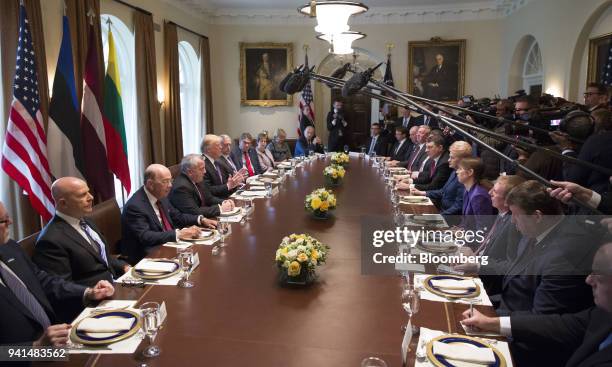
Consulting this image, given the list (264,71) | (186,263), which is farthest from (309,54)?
(186,263)

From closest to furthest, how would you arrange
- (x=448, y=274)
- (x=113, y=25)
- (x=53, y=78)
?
(x=448, y=274), (x=53, y=78), (x=113, y=25)

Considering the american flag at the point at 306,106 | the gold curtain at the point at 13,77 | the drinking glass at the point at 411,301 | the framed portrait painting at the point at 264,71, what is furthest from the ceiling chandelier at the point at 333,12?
the framed portrait painting at the point at 264,71

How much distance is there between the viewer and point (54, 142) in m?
5.34

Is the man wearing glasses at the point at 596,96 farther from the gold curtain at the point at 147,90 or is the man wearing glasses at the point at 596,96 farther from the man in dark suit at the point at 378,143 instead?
the gold curtain at the point at 147,90

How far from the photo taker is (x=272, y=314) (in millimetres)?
2109

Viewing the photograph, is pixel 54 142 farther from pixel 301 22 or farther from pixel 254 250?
pixel 301 22

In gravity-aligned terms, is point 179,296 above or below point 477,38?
below

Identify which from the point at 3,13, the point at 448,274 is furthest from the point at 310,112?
the point at 448,274

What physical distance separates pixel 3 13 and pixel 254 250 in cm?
397

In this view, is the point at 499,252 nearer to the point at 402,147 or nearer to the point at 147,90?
the point at 402,147

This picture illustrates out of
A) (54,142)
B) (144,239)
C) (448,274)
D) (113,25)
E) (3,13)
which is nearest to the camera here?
(448,274)

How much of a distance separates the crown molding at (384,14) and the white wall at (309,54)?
118 millimetres

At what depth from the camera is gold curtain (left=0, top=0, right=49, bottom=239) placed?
16.2 feet

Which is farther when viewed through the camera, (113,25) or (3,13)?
(113,25)
